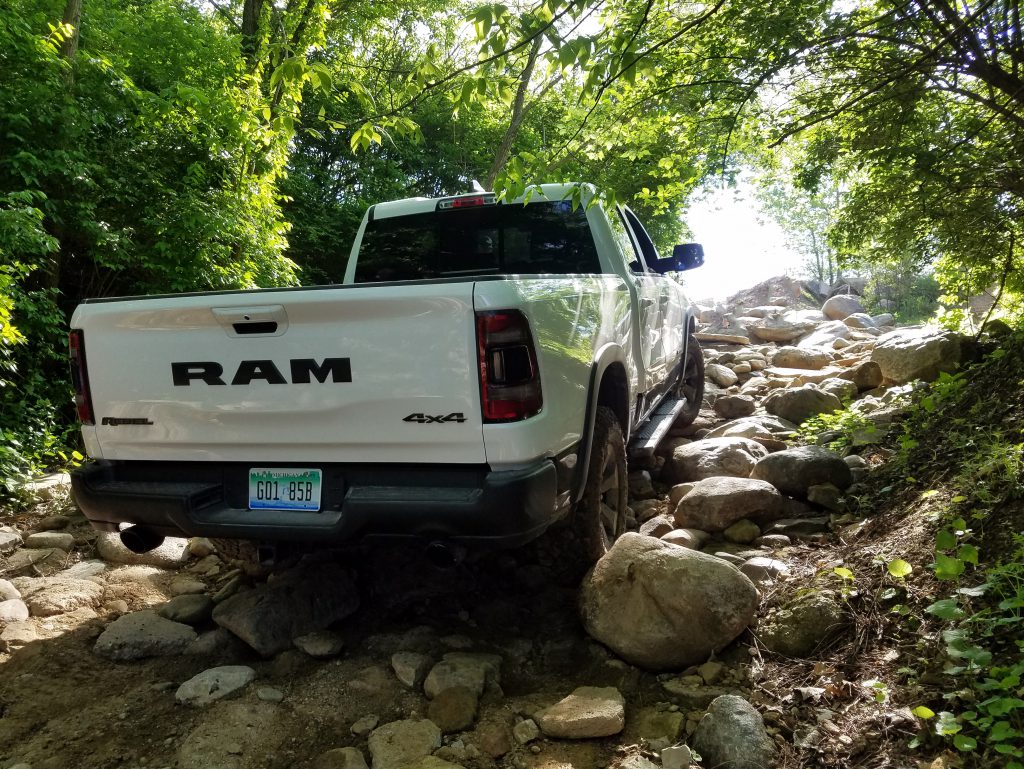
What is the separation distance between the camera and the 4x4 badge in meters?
2.59

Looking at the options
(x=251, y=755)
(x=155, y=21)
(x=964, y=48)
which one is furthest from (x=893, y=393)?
(x=155, y=21)

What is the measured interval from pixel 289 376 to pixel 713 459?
352 centimetres

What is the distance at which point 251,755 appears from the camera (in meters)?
2.42

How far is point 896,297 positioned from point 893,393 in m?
33.6

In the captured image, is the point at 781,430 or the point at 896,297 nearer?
the point at 781,430

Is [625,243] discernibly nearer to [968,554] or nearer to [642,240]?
[642,240]

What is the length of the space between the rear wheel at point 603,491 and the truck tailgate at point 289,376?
36.3 inches

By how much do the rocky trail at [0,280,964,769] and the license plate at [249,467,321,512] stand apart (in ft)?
2.23

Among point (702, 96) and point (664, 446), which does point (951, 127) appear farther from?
point (664, 446)

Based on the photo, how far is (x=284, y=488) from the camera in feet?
9.45

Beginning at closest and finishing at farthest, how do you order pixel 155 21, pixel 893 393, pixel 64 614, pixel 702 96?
pixel 64 614 < pixel 702 96 < pixel 893 393 < pixel 155 21

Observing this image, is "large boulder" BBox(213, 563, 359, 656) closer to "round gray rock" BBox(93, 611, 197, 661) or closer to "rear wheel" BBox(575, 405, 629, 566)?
"round gray rock" BBox(93, 611, 197, 661)

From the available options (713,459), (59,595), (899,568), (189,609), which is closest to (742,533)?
(713,459)

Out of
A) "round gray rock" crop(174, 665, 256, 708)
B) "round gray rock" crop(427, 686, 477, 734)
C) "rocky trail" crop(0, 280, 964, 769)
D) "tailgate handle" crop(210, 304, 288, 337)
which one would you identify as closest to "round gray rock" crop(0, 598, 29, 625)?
"rocky trail" crop(0, 280, 964, 769)
